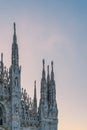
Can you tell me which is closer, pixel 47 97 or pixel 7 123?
pixel 7 123

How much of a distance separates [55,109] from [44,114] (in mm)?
1588

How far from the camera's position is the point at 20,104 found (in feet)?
191

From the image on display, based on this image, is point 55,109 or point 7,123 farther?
point 55,109

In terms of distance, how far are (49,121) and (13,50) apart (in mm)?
9102

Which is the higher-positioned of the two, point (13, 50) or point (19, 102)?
point (13, 50)

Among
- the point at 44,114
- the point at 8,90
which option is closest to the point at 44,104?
the point at 44,114

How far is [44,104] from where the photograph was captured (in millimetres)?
60312

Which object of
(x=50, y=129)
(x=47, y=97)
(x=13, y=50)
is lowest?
(x=50, y=129)

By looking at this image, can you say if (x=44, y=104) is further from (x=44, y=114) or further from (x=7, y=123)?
(x=7, y=123)

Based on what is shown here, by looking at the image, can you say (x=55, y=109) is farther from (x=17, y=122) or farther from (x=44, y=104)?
(x=17, y=122)

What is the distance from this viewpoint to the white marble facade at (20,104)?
5725cm

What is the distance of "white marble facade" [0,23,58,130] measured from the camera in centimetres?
5725

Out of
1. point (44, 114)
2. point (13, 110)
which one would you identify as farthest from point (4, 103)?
point (44, 114)

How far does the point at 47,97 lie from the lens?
6134 cm
